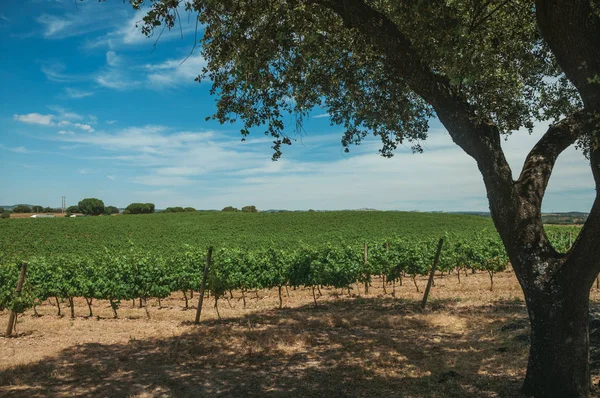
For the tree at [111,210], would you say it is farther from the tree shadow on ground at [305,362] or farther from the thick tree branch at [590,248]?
the thick tree branch at [590,248]

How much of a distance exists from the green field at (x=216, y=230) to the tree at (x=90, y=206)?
4866 cm

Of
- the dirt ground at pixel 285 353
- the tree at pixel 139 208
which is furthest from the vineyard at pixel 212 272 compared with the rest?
the tree at pixel 139 208

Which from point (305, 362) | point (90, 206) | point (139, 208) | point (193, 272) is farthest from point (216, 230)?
point (90, 206)

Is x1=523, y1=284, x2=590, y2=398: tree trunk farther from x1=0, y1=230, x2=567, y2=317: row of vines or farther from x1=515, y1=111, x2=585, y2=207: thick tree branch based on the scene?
x1=0, y1=230, x2=567, y2=317: row of vines

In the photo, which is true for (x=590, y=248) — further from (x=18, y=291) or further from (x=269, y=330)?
(x=18, y=291)

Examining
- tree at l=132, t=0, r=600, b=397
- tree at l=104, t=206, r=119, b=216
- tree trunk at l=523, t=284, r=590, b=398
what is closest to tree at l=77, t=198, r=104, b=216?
tree at l=104, t=206, r=119, b=216

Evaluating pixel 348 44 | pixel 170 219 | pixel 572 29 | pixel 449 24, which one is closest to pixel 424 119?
pixel 348 44

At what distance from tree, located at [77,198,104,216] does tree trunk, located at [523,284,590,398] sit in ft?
401

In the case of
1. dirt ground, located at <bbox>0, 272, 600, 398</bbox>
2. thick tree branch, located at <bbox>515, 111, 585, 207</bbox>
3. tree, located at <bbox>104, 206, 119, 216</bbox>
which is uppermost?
tree, located at <bbox>104, 206, 119, 216</bbox>

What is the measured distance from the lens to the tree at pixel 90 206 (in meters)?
114

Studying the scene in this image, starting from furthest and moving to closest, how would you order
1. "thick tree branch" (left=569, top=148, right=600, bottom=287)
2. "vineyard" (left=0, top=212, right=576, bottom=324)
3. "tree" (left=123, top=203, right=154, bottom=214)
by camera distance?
1. "tree" (left=123, top=203, right=154, bottom=214)
2. "vineyard" (left=0, top=212, right=576, bottom=324)
3. "thick tree branch" (left=569, top=148, right=600, bottom=287)

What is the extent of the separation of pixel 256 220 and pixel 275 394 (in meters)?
61.0

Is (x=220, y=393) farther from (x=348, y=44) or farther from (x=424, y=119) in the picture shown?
(x=424, y=119)

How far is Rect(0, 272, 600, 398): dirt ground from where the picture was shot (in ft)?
25.1
